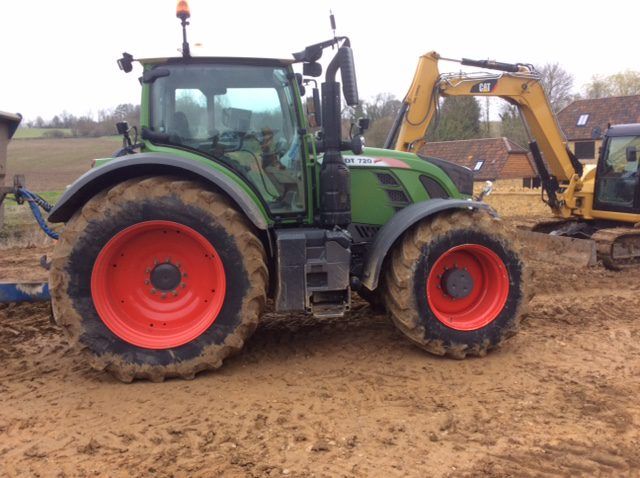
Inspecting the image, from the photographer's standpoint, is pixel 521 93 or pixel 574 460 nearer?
pixel 574 460

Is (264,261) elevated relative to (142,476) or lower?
elevated

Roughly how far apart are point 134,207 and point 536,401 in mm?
3010

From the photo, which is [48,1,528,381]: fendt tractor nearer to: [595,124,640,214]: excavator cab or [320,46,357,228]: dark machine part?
[320,46,357,228]: dark machine part

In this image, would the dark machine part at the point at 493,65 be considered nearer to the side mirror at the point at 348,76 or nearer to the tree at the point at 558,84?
the side mirror at the point at 348,76

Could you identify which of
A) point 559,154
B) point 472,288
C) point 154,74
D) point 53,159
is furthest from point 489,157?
point 154,74

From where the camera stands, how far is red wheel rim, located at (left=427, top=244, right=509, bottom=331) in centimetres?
464

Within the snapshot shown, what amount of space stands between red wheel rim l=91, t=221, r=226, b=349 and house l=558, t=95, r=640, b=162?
3481cm

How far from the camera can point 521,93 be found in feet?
28.1

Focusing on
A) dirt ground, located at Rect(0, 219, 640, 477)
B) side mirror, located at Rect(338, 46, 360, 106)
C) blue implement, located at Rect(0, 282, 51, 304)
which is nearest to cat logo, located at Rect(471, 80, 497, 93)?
dirt ground, located at Rect(0, 219, 640, 477)

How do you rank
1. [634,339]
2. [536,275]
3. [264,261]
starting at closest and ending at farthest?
[264,261] → [634,339] → [536,275]

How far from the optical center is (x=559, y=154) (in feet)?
30.1

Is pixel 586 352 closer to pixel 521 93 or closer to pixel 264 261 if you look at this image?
pixel 264 261

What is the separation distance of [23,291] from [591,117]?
39.1 metres

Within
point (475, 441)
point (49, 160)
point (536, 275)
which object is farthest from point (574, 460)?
point (49, 160)
